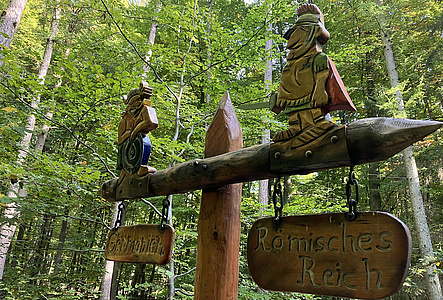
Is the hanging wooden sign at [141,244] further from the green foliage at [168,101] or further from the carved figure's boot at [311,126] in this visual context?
the green foliage at [168,101]

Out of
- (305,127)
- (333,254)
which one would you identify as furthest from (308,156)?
(333,254)

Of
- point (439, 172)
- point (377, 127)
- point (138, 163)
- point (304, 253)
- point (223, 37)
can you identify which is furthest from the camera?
point (439, 172)

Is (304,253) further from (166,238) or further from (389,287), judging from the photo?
(166,238)

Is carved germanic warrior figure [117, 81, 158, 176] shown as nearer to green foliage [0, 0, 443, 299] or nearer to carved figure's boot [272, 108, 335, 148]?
carved figure's boot [272, 108, 335, 148]

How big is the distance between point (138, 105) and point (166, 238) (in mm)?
1000

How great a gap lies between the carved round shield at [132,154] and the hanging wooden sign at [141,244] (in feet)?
1.39

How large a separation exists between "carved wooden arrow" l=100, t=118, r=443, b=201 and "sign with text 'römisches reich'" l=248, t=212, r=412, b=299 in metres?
0.22

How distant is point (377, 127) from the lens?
40.4 inches

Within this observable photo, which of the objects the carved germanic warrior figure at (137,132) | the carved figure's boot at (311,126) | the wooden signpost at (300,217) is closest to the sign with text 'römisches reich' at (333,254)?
the wooden signpost at (300,217)

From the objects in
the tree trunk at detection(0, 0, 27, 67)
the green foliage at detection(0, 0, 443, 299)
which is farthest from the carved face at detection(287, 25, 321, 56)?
the tree trunk at detection(0, 0, 27, 67)

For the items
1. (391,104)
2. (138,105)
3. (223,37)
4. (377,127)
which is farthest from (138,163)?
(391,104)

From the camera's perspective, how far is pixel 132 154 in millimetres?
2027

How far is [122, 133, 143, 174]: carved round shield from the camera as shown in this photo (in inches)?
77.0

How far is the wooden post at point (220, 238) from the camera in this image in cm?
154
